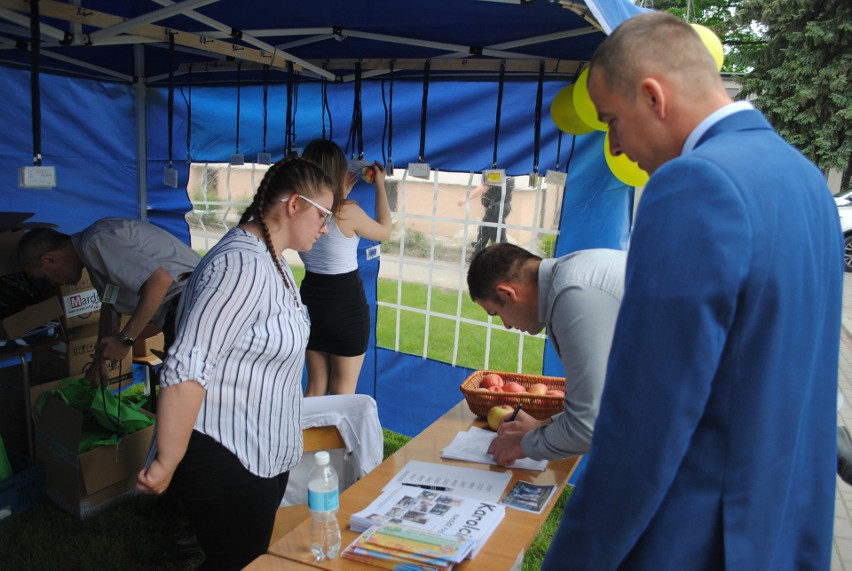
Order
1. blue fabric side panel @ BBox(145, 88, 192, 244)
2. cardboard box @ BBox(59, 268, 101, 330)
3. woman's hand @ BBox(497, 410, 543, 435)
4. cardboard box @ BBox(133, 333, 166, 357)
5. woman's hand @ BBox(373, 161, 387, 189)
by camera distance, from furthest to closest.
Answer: blue fabric side panel @ BBox(145, 88, 192, 244) < cardboard box @ BBox(133, 333, 166, 357) < cardboard box @ BBox(59, 268, 101, 330) < woman's hand @ BBox(373, 161, 387, 189) < woman's hand @ BBox(497, 410, 543, 435)

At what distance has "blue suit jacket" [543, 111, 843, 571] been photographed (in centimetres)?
71

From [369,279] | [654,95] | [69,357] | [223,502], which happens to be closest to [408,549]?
[223,502]

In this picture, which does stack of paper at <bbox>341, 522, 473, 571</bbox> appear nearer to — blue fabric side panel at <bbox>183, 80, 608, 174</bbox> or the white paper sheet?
the white paper sheet

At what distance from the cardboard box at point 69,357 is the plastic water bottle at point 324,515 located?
245 centimetres

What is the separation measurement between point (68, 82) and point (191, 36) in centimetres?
139

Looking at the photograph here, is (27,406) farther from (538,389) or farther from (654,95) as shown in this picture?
(654,95)

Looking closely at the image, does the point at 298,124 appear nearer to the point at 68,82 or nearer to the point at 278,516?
the point at 68,82

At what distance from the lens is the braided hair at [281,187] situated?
1.60 meters

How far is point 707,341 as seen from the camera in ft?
2.32

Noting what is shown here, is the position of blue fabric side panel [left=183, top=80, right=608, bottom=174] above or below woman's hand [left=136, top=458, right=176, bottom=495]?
above

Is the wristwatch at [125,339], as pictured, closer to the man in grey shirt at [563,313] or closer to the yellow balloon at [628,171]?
the man in grey shirt at [563,313]

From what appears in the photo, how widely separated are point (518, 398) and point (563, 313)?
0.55m

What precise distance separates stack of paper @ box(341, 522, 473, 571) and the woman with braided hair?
1.31 feet

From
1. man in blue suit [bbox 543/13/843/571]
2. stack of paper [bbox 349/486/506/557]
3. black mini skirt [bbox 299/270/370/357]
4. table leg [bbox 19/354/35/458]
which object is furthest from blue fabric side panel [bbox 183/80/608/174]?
man in blue suit [bbox 543/13/843/571]
